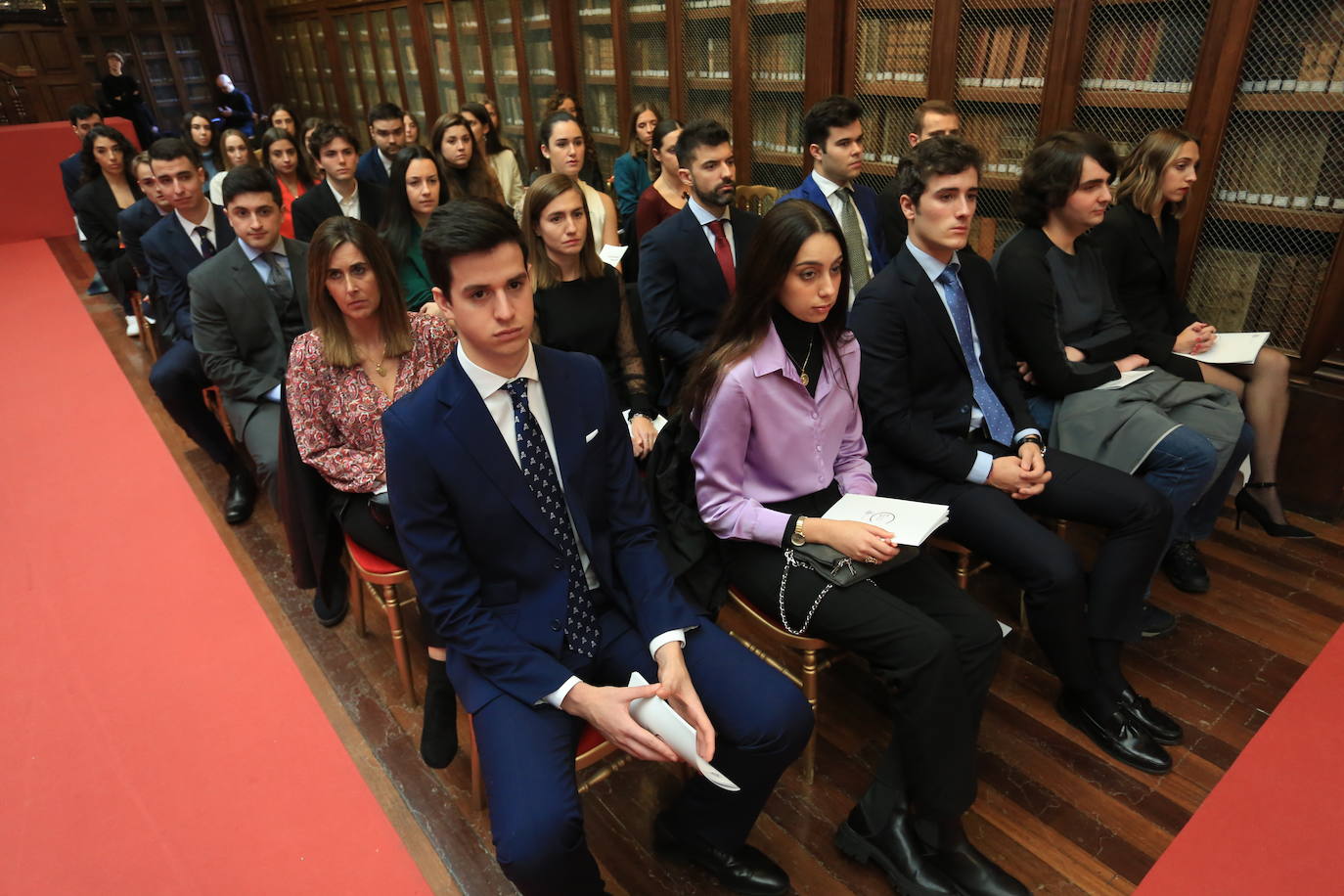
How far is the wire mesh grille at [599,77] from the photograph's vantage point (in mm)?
6094

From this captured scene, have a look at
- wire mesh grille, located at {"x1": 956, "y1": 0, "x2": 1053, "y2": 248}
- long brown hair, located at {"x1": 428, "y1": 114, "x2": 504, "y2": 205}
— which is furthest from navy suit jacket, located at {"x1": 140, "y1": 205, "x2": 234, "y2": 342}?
wire mesh grille, located at {"x1": 956, "y1": 0, "x2": 1053, "y2": 248}

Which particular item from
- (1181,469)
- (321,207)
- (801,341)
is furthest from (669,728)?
(321,207)

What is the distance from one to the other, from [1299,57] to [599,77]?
4.68 meters

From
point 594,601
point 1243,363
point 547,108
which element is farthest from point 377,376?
point 547,108

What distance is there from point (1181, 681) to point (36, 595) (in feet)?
12.2

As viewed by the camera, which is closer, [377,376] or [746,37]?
[377,376]

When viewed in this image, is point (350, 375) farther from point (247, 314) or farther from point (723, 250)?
point (723, 250)

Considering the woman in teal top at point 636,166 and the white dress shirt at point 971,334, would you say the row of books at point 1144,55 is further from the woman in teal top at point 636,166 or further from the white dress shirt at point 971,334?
the woman in teal top at point 636,166

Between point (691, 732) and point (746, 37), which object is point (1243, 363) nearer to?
point (691, 732)

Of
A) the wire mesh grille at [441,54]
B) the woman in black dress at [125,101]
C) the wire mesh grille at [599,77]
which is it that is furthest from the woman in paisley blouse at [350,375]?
the woman in black dress at [125,101]

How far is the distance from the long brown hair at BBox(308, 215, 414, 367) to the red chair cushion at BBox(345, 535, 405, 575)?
0.56 meters

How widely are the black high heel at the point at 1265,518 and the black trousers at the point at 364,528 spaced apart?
3.07 metres

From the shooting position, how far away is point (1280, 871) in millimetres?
992

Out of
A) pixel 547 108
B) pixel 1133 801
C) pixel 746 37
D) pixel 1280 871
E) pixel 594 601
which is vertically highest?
pixel 746 37
